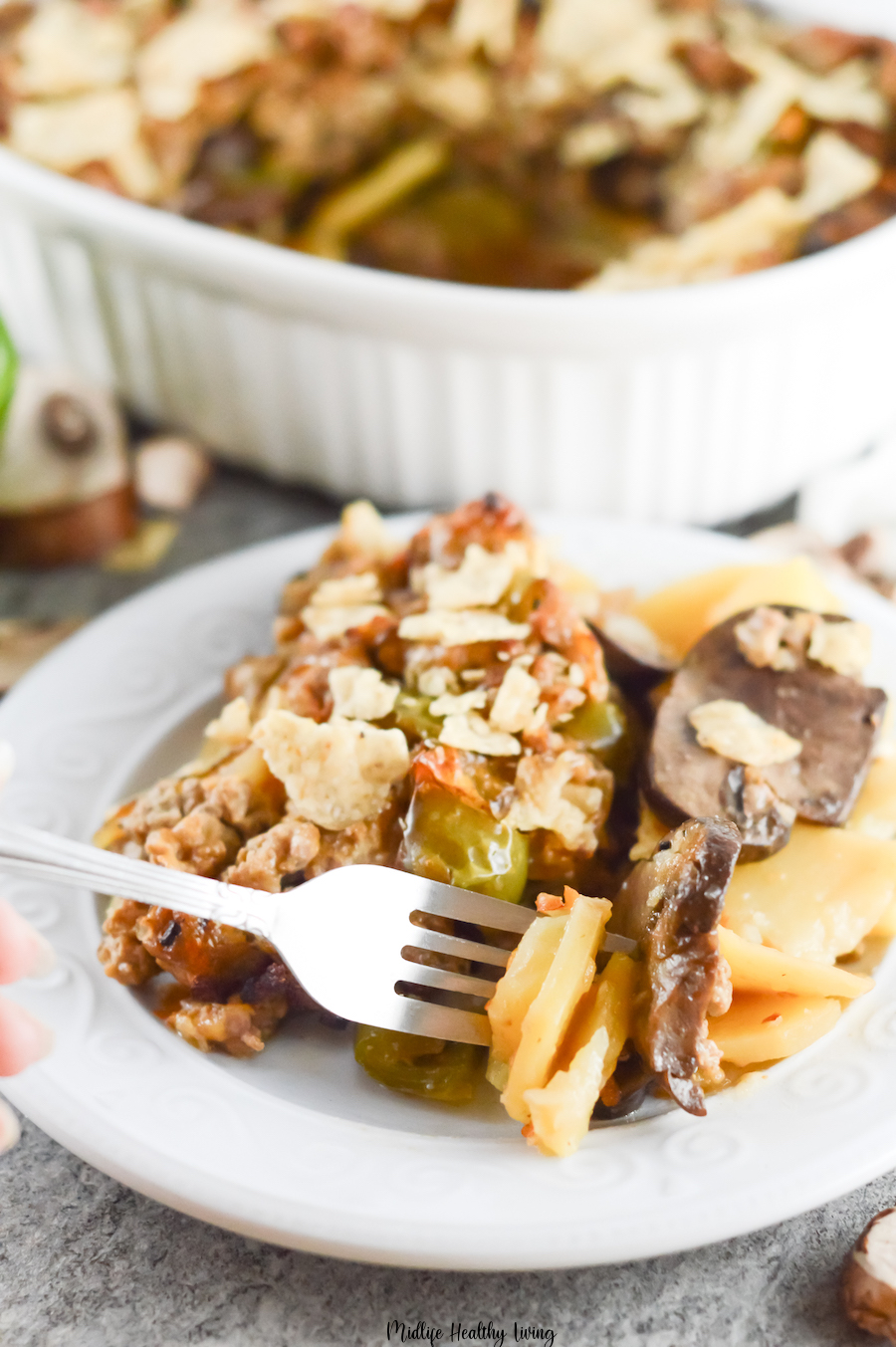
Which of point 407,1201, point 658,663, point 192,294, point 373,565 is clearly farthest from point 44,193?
point 407,1201

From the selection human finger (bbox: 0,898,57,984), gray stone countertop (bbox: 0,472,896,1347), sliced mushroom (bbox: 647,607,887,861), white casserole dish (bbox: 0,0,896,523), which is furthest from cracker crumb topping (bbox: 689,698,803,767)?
white casserole dish (bbox: 0,0,896,523)

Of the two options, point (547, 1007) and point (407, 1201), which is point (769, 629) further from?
point (407, 1201)

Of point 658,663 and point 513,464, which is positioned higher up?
point 658,663

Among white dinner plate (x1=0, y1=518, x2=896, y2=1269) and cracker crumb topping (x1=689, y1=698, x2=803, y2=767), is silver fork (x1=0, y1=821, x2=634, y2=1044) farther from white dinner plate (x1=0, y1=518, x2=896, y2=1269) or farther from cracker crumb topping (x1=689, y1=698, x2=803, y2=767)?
cracker crumb topping (x1=689, y1=698, x2=803, y2=767)

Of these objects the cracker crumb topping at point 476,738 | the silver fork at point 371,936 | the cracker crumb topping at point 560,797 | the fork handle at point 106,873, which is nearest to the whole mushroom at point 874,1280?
the silver fork at point 371,936

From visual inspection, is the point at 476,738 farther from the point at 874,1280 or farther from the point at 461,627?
the point at 874,1280

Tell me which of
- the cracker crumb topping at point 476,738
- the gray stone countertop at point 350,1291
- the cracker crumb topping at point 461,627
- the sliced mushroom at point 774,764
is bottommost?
the gray stone countertop at point 350,1291

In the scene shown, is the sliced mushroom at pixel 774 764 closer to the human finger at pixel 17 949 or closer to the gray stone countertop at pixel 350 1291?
the gray stone countertop at pixel 350 1291
